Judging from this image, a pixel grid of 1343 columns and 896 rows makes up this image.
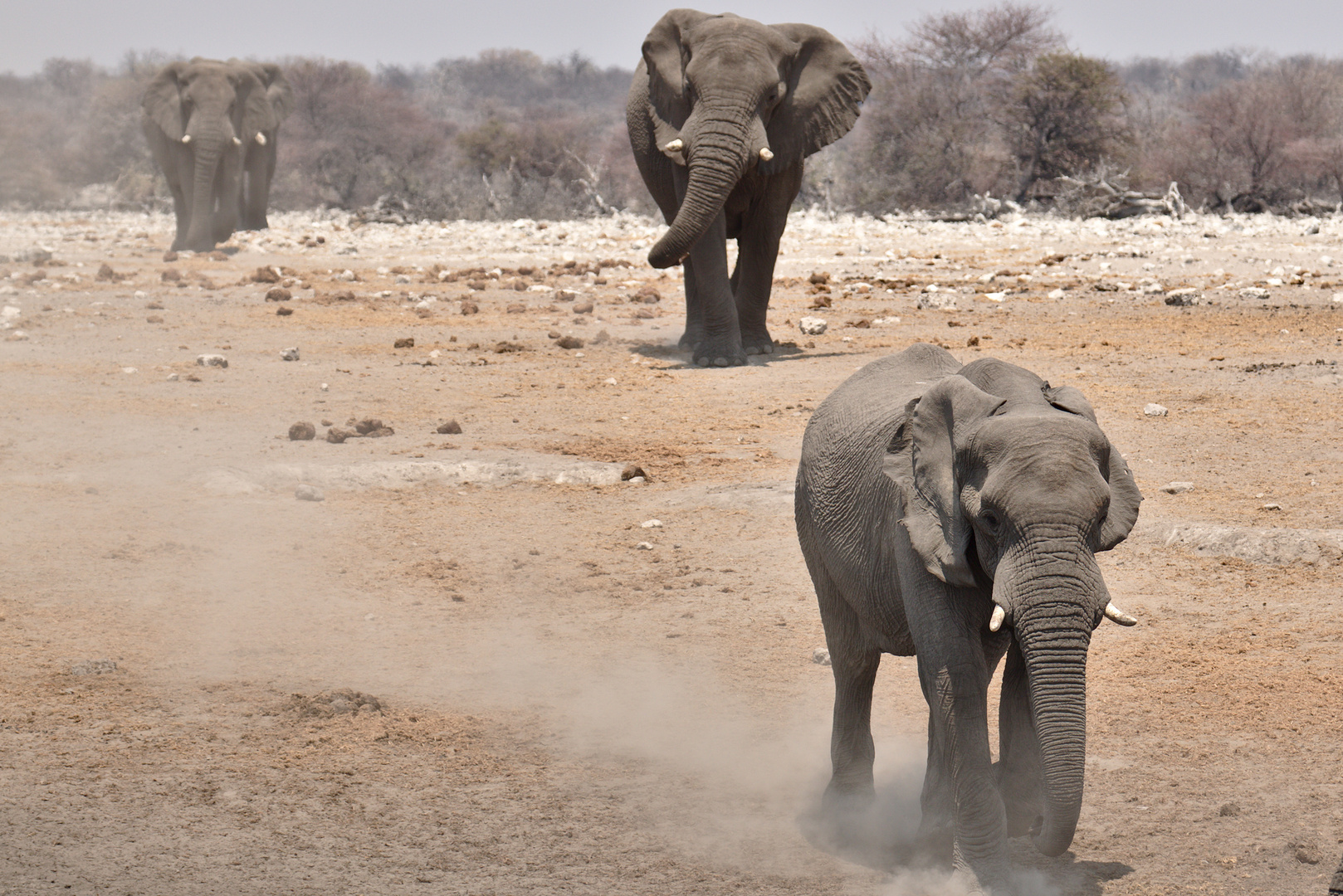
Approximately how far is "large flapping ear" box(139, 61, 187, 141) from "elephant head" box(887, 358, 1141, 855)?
22866mm

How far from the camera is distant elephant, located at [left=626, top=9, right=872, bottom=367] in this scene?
11375 mm

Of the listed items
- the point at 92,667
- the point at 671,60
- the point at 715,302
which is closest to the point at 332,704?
the point at 92,667

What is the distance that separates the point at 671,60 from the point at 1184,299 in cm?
607

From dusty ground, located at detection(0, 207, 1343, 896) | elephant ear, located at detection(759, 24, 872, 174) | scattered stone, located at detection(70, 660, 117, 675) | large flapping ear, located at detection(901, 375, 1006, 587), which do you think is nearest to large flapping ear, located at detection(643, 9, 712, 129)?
elephant ear, located at detection(759, 24, 872, 174)

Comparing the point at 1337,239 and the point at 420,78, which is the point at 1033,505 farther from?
the point at 420,78

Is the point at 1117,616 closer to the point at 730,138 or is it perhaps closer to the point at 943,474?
the point at 943,474

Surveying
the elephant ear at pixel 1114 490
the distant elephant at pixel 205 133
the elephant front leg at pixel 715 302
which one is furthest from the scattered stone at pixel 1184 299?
the distant elephant at pixel 205 133

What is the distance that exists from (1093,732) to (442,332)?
10.2 m

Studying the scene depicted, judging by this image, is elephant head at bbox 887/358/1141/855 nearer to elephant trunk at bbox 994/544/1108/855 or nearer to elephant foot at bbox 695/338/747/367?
elephant trunk at bbox 994/544/1108/855

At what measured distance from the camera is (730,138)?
37.3 feet

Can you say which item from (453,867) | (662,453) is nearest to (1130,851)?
(453,867)

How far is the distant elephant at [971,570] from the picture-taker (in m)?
3.23

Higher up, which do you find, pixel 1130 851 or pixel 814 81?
pixel 814 81

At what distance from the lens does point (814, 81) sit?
12.4m
